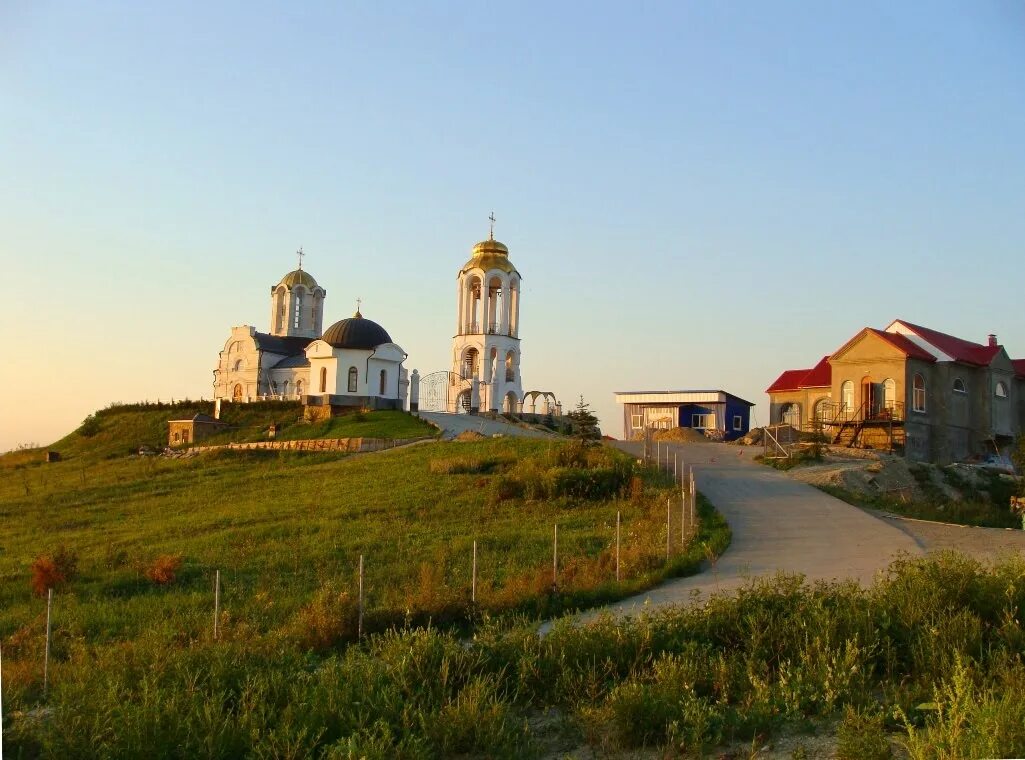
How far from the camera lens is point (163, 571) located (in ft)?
55.7

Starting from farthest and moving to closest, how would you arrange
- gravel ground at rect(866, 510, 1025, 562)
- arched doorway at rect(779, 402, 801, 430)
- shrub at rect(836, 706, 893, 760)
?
arched doorway at rect(779, 402, 801, 430), gravel ground at rect(866, 510, 1025, 562), shrub at rect(836, 706, 893, 760)

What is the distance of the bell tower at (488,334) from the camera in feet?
173

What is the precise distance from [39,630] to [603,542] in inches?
354

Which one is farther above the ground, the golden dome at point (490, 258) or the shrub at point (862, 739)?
the golden dome at point (490, 258)

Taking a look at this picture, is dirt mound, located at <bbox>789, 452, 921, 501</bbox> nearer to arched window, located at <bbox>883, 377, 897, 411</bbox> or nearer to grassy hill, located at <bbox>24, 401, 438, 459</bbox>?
arched window, located at <bbox>883, 377, 897, 411</bbox>

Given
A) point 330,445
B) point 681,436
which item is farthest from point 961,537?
point 681,436

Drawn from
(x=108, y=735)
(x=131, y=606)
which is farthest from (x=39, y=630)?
(x=108, y=735)

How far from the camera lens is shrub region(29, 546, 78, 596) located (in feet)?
55.6

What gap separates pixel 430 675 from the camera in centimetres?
934

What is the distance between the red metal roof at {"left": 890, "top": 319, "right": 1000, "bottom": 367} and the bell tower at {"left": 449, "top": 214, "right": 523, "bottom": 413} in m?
19.1

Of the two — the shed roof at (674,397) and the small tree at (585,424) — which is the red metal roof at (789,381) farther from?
the small tree at (585,424)

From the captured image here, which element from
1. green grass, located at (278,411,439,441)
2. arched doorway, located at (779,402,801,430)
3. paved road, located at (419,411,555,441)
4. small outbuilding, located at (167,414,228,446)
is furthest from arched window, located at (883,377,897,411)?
small outbuilding, located at (167,414,228,446)

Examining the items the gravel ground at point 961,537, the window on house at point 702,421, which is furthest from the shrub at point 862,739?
the window on house at point 702,421

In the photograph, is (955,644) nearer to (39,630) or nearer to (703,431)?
(39,630)
